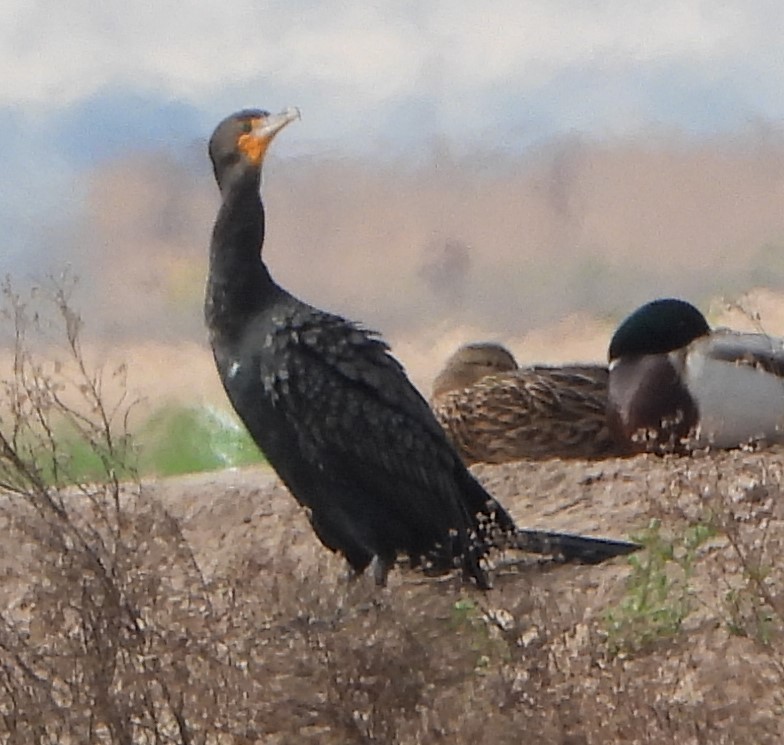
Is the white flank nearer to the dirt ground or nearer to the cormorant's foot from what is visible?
the cormorant's foot

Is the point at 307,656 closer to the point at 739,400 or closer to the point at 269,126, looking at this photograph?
the point at 269,126

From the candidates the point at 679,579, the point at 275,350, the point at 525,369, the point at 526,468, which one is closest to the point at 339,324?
the point at 275,350

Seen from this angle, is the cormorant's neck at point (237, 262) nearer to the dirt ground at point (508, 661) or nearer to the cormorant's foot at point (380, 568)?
the cormorant's foot at point (380, 568)

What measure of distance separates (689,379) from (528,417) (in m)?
0.77

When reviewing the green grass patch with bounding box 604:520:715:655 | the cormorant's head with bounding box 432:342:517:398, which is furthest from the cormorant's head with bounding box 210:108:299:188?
the cormorant's head with bounding box 432:342:517:398

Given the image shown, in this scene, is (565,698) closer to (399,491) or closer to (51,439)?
(51,439)

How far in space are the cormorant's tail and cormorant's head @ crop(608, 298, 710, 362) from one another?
2.85 metres

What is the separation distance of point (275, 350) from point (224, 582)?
1415mm

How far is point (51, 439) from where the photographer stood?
4238mm

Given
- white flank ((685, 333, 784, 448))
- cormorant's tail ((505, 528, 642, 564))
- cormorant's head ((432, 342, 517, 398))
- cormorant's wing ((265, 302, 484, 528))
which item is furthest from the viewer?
cormorant's head ((432, 342, 517, 398))

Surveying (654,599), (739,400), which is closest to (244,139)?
→ (654,599)

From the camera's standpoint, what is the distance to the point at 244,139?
579 centimetres

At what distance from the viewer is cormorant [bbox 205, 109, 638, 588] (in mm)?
5543

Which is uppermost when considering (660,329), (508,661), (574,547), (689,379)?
(660,329)
